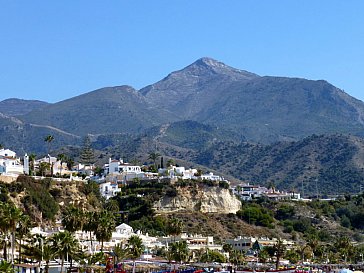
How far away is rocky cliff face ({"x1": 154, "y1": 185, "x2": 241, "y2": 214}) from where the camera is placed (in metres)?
129

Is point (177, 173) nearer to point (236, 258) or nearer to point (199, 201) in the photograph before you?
point (199, 201)

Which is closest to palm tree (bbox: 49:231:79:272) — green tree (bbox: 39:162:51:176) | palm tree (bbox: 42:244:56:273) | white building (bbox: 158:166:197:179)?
palm tree (bbox: 42:244:56:273)

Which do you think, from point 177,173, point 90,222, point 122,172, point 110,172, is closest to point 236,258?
point 90,222

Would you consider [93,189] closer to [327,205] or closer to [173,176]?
[173,176]

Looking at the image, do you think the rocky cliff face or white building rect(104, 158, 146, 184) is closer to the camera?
the rocky cliff face

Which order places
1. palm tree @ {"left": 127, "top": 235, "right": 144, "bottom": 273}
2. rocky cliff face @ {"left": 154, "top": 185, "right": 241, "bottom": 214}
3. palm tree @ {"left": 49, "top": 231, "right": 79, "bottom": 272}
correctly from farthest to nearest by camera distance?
rocky cliff face @ {"left": 154, "top": 185, "right": 241, "bottom": 214}
palm tree @ {"left": 127, "top": 235, "right": 144, "bottom": 273}
palm tree @ {"left": 49, "top": 231, "right": 79, "bottom": 272}

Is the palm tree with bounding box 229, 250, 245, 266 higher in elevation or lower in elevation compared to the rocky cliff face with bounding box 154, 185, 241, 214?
lower

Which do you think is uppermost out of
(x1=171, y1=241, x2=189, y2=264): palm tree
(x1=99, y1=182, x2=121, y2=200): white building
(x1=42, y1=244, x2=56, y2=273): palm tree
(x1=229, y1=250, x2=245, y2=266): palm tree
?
(x1=99, y1=182, x2=121, y2=200): white building

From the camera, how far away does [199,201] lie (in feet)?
434

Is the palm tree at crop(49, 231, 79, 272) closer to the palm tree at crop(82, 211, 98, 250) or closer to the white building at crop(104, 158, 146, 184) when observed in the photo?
the palm tree at crop(82, 211, 98, 250)

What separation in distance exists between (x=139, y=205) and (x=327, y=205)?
53412mm

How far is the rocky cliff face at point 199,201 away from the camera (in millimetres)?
128875

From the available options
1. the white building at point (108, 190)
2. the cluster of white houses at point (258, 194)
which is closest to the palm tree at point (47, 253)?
the white building at point (108, 190)

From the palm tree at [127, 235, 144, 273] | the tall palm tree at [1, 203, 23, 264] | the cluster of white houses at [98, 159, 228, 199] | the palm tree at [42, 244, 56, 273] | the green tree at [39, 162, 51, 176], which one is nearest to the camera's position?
the palm tree at [42, 244, 56, 273]
